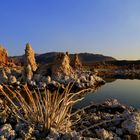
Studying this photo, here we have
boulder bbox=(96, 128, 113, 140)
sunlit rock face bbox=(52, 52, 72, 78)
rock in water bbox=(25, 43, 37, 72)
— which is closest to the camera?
boulder bbox=(96, 128, 113, 140)

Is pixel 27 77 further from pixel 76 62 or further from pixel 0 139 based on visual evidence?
pixel 76 62

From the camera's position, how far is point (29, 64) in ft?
102

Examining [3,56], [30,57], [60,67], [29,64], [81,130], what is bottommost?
[81,130]

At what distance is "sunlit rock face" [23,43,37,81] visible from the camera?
94.9 ft

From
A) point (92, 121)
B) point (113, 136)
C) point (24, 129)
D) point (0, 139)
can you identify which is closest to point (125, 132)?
point (113, 136)

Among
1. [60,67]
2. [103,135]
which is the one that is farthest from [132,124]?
[60,67]

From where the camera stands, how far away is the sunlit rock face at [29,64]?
2894cm

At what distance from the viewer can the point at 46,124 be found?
25.9 ft

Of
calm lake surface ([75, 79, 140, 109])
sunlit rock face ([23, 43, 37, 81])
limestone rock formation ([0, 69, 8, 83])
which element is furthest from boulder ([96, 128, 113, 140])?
sunlit rock face ([23, 43, 37, 81])

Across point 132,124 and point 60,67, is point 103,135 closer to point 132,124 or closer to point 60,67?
point 132,124

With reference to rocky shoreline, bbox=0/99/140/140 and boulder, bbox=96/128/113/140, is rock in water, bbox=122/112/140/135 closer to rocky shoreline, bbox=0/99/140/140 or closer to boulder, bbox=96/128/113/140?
rocky shoreline, bbox=0/99/140/140

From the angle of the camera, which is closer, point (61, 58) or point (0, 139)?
point (0, 139)

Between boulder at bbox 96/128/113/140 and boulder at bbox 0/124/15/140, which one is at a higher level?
boulder at bbox 0/124/15/140

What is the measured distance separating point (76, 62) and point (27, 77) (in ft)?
81.9
